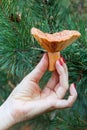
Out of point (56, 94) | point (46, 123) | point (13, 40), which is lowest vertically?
point (46, 123)

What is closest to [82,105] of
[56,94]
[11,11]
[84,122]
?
[84,122]

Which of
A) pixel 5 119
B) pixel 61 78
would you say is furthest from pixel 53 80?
pixel 5 119

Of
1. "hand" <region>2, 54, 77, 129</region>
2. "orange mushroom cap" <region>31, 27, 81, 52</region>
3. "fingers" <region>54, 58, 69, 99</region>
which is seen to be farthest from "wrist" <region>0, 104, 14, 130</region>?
"orange mushroom cap" <region>31, 27, 81, 52</region>

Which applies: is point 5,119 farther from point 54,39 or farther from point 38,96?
point 54,39

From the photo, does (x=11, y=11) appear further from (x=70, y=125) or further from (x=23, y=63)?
(x=70, y=125)

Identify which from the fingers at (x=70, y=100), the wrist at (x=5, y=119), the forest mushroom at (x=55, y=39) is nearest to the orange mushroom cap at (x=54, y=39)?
the forest mushroom at (x=55, y=39)

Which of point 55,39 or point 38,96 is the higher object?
point 55,39

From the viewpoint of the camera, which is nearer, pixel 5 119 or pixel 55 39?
pixel 55 39
